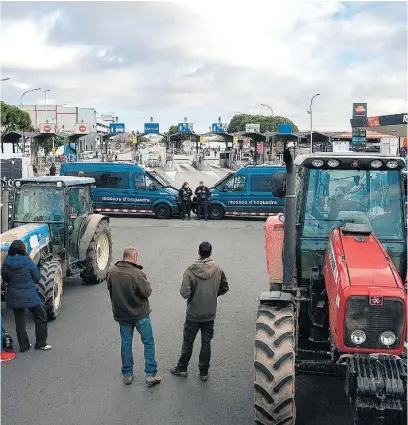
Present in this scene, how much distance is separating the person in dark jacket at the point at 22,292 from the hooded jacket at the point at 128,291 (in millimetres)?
1710

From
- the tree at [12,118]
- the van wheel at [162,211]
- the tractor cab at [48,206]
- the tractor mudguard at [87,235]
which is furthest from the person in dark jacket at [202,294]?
the tree at [12,118]

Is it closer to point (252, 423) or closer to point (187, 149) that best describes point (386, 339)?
point (252, 423)

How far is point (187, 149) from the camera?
405 ft

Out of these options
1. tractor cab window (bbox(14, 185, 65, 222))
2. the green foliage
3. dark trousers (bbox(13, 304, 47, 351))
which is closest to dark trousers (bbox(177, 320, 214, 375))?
dark trousers (bbox(13, 304, 47, 351))

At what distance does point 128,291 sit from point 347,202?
8.68 ft

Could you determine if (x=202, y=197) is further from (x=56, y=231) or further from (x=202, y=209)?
(x=56, y=231)

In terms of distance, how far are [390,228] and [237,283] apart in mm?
5786

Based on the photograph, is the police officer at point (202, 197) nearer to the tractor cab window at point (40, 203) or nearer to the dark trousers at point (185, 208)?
the dark trousers at point (185, 208)

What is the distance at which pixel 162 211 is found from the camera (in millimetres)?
22438

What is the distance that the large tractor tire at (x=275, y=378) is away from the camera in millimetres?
5137

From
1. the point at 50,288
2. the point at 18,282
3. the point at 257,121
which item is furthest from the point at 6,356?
the point at 257,121

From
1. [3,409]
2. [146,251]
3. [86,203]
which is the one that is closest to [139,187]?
[146,251]

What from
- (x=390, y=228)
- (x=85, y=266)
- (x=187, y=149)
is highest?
(x=187, y=149)

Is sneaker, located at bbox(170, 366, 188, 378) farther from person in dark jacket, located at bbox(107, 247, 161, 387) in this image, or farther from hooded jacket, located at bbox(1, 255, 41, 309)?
hooded jacket, located at bbox(1, 255, 41, 309)
